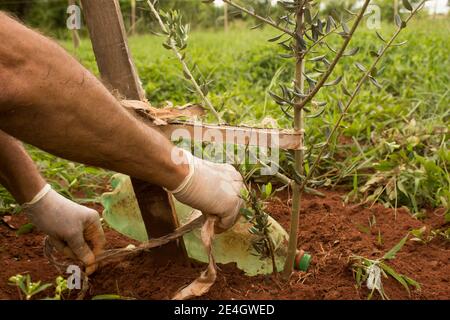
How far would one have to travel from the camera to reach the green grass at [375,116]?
2.64 metres

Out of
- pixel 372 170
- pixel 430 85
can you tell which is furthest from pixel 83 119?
pixel 430 85

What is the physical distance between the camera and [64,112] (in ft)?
4.75

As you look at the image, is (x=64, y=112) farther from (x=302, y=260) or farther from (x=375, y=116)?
(x=375, y=116)

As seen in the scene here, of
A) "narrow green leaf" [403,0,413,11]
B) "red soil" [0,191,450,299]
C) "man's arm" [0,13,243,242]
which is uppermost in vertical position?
"narrow green leaf" [403,0,413,11]

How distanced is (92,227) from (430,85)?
9.41ft

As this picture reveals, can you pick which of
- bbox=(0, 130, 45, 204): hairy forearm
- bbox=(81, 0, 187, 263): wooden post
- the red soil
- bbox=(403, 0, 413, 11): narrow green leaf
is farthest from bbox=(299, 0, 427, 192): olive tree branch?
bbox=(0, 130, 45, 204): hairy forearm

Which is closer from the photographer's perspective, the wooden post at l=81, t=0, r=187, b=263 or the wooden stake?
the wooden stake

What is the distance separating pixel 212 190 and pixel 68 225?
19.7 inches

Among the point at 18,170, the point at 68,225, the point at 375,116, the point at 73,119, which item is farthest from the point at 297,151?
the point at 375,116

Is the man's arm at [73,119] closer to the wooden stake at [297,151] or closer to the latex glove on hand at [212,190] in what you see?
the latex glove on hand at [212,190]

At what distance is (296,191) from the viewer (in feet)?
5.71

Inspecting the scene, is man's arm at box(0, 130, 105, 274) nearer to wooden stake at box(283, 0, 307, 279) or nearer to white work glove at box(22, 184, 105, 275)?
white work glove at box(22, 184, 105, 275)

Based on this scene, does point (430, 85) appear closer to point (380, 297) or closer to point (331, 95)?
point (331, 95)

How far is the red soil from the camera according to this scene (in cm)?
181
